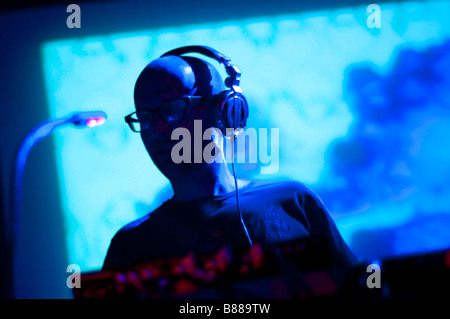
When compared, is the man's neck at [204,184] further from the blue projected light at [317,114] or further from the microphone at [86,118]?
the microphone at [86,118]

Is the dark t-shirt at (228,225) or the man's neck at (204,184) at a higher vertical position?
the man's neck at (204,184)

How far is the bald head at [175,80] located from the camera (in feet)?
3.51

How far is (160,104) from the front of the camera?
A: 3.52ft

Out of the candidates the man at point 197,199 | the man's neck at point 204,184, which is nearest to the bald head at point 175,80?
the man at point 197,199

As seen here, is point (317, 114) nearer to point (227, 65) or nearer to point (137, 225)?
point (227, 65)

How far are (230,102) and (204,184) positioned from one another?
252 millimetres

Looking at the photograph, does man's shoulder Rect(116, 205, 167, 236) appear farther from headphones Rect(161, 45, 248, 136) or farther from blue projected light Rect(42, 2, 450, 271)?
headphones Rect(161, 45, 248, 136)

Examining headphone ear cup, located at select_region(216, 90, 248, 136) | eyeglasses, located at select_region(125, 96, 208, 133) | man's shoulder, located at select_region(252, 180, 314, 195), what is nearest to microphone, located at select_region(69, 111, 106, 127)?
eyeglasses, located at select_region(125, 96, 208, 133)

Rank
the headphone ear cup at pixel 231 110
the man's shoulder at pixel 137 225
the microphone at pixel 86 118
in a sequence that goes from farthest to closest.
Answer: the man's shoulder at pixel 137 225 → the headphone ear cup at pixel 231 110 → the microphone at pixel 86 118

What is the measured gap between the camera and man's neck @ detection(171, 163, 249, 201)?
1120 mm

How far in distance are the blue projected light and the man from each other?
2.0 inches

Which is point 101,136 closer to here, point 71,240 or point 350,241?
point 71,240
